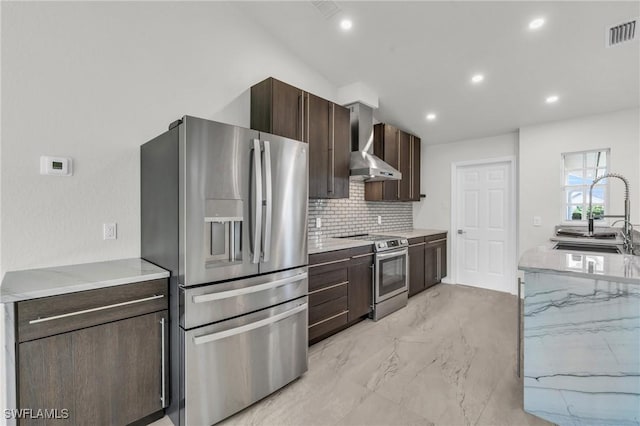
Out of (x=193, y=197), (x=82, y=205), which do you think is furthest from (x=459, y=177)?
(x=82, y=205)

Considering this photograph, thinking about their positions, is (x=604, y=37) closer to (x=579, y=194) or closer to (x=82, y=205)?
(x=579, y=194)

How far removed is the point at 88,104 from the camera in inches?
82.0

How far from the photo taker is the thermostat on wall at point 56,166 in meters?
1.90

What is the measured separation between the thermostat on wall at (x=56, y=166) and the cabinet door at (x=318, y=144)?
2028 millimetres

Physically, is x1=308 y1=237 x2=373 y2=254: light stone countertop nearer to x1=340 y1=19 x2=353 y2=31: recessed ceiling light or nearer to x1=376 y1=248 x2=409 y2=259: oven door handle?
x1=376 y1=248 x2=409 y2=259: oven door handle

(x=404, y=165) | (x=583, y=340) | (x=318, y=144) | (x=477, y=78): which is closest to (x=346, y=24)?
(x=318, y=144)

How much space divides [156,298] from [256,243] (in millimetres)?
683

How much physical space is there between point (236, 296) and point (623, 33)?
4.06m

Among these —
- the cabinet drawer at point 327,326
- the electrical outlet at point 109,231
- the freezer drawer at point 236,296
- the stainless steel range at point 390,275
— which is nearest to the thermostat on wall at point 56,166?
the electrical outlet at point 109,231

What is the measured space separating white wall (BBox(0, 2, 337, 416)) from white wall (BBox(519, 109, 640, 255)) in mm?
4484

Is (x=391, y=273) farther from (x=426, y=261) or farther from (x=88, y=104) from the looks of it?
(x=88, y=104)

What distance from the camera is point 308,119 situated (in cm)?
321

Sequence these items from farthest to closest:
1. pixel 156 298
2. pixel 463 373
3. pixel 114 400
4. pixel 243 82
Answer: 1. pixel 243 82
2. pixel 463 373
3. pixel 156 298
4. pixel 114 400

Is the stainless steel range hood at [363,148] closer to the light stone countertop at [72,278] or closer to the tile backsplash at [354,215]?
the tile backsplash at [354,215]
